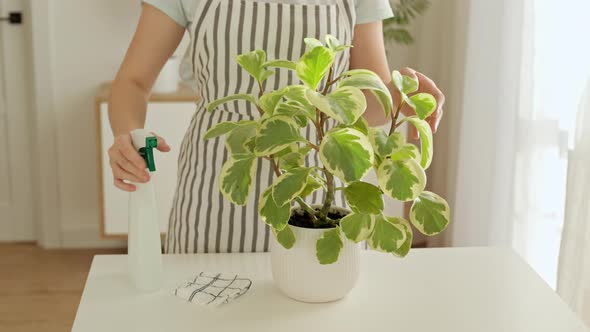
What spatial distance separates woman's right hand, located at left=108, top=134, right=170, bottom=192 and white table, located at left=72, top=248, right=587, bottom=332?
19 centimetres

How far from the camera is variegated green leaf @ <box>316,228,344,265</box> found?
1201mm

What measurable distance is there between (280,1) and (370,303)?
0.68 m

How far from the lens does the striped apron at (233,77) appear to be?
63.6 inches

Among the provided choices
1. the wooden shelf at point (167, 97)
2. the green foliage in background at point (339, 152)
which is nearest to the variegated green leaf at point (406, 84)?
the green foliage in background at point (339, 152)

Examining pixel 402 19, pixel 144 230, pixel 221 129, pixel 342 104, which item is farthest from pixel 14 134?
pixel 342 104

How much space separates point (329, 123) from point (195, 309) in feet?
2.07

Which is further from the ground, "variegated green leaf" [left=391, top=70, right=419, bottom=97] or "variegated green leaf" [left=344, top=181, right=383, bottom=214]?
"variegated green leaf" [left=391, top=70, right=419, bottom=97]

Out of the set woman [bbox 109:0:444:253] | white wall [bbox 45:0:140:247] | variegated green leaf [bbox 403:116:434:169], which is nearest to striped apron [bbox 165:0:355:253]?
woman [bbox 109:0:444:253]

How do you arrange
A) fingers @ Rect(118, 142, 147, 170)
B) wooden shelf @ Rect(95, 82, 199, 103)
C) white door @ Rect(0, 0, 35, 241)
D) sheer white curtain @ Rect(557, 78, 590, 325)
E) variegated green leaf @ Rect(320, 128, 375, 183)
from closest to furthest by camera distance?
variegated green leaf @ Rect(320, 128, 375, 183) < fingers @ Rect(118, 142, 147, 170) < sheer white curtain @ Rect(557, 78, 590, 325) < wooden shelf @ Rect(95, 82, 199, 103) < white door @ Rect(0, 0, 35, 241)

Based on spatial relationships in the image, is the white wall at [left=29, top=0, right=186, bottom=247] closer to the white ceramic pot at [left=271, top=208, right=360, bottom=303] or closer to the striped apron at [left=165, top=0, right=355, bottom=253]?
the striped apron at [left=165, top=0, right=355, bottom=253]

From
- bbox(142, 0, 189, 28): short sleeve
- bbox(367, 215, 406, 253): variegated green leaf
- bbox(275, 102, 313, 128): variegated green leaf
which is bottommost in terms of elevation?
bbox(367, 215, 406, 253): variegated green leaf

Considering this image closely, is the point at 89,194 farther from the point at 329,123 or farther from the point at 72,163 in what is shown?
the point at 329,123

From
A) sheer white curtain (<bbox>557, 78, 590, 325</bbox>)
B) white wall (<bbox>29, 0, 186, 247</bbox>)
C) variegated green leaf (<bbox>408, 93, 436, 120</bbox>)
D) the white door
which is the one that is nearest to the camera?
variegated green leaf (<bbox>408, 93, 436, 120</bbox>)

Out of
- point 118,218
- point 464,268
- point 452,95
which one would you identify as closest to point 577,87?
point 452,95
